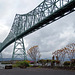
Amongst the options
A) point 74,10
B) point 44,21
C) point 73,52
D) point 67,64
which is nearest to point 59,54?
point 73,52

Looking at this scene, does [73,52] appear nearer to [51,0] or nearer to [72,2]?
[51,0]

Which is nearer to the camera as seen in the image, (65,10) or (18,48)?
(65,10)

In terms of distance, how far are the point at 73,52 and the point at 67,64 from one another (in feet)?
18.1

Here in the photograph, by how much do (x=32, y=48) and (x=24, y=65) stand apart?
44.4 feet

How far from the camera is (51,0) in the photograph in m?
29.3

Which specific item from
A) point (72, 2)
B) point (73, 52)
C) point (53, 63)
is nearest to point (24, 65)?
point (53, 63)

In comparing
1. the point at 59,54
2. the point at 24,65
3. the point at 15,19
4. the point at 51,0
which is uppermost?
the point at 15,19

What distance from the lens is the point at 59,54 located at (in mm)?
40156

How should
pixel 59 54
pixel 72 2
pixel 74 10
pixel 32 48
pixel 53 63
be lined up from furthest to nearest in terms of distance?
pixel 32 48
pixel 59 54
pixel 53 63
pixel 74 10
pixel 72 2

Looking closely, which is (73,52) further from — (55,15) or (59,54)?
(55,15)

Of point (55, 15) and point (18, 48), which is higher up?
point (55, 15)

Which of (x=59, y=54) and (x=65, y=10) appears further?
(x=59, y=54)

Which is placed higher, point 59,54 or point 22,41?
point 22,41

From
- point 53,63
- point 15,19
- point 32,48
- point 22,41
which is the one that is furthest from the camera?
point 15,19
